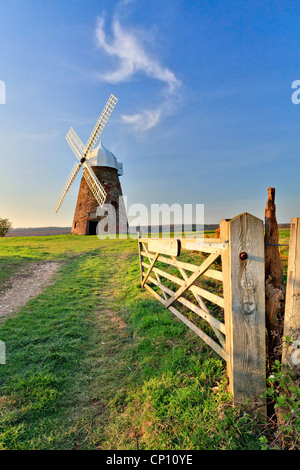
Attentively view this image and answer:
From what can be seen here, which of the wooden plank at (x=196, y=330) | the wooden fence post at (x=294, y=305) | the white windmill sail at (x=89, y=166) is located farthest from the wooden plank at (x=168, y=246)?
the white windmill sail at (x=89, y=166)

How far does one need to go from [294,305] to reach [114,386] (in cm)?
311

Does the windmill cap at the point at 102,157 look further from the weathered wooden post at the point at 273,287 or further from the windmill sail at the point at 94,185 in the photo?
the weathered wooden post at the point at 273,287

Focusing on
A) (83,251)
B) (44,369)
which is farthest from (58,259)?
(44,369)

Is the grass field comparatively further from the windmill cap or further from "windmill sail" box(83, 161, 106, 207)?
the windmill cap

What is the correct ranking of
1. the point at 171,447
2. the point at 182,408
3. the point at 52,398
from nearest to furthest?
the point at 171,447 < the point at 182,408 < the point at 52,398

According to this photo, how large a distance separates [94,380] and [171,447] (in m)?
1.98

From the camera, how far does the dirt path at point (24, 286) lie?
819 centimetres

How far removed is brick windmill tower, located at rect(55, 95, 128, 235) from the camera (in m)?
28.5

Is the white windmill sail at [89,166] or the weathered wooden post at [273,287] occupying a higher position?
the white windmill sail at [89,166]

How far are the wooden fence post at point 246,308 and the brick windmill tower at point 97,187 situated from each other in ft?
83.5

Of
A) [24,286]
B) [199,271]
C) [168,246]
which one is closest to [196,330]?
[199,271]
